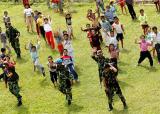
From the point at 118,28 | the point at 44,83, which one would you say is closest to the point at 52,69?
the point at 44,83

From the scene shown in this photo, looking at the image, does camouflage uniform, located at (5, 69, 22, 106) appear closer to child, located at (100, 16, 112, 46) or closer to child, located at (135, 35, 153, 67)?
child, located at (135, 35, 153, 67)

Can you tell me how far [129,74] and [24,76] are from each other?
5289 millimetres

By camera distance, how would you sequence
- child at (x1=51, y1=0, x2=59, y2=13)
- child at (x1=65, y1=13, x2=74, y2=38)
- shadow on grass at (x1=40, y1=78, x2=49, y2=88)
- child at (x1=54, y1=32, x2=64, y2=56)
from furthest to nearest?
child at (x1=51, y1=0, x2=59, y2=13) → child at (x1=65, y1=13, x2=74, y2=38) → child at (x1=54, y1=32, x2=64, y2=56) → shadow on grass at (x1=40, y1=78, x2=49, y2=88)

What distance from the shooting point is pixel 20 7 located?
35.1 m

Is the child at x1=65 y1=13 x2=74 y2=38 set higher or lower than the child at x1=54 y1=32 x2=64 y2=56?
higher

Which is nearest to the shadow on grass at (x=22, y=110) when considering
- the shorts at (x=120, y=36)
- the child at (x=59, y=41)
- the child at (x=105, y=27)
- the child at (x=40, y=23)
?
the child at (x=59, y=41)

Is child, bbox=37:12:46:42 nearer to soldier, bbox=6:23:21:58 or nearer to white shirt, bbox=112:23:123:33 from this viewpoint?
soldier, bbox=6:23:21:58

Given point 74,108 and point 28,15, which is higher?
point 28,15

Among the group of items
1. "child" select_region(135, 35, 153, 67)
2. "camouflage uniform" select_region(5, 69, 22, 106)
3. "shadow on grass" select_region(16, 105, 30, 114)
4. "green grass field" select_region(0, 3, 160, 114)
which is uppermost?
"child" select_region(135, 35, 153, 67)

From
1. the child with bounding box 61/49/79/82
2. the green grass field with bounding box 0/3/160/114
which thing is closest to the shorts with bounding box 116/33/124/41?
the green grass field with bounding box 0/3/160/114

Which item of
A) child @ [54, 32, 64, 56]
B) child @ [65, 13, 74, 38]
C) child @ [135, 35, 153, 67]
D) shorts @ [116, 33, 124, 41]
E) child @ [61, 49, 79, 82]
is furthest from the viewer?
child @ [65, 13, 74, 38]

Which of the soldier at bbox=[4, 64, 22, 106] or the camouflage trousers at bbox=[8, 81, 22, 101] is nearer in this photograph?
the soldier at bbox=[4, 64, 22, 106]

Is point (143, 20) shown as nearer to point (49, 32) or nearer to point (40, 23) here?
point (49, 32)

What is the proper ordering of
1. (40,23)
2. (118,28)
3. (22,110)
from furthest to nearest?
(40,23), (118,28), (22,110)
